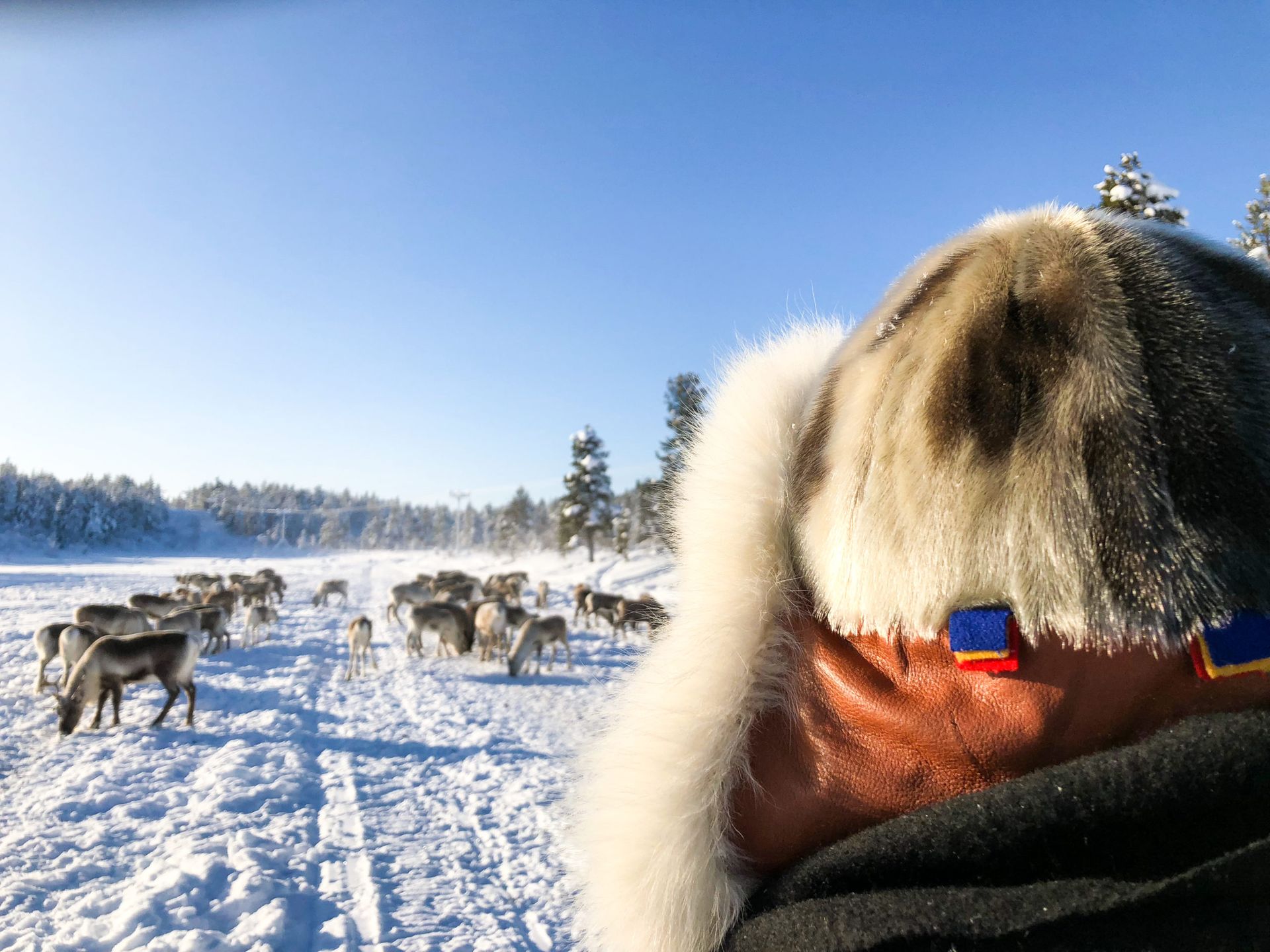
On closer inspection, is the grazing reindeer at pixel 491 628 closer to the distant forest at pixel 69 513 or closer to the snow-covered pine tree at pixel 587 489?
the snow-covered pine tree at pixel 587 489

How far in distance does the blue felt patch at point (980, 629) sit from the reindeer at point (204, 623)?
715 inches

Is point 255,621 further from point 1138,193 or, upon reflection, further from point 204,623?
point 1138,193

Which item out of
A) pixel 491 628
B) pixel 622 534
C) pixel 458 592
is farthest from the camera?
pixel 622 534

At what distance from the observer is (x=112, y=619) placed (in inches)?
612

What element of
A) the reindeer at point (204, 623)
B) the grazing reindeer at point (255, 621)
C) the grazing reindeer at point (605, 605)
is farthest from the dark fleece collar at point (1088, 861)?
the grazing reindeer at point (605, 605)

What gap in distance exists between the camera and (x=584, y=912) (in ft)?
4.04

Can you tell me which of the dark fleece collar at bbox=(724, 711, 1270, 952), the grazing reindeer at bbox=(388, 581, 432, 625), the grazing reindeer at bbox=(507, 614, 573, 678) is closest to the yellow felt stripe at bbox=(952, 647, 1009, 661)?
the dark fleece collar at bbox=(724, 711, 1270, 952)

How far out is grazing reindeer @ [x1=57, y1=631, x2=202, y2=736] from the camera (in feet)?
31.0

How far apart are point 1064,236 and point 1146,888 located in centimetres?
75

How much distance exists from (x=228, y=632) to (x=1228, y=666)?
23.5 metres

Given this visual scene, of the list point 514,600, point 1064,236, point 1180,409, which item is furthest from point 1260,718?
point 514,600

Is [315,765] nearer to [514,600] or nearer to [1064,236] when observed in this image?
[1064,236]

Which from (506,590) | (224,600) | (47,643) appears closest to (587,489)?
(506,590)

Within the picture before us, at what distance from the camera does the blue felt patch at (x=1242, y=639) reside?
25.7 inches
